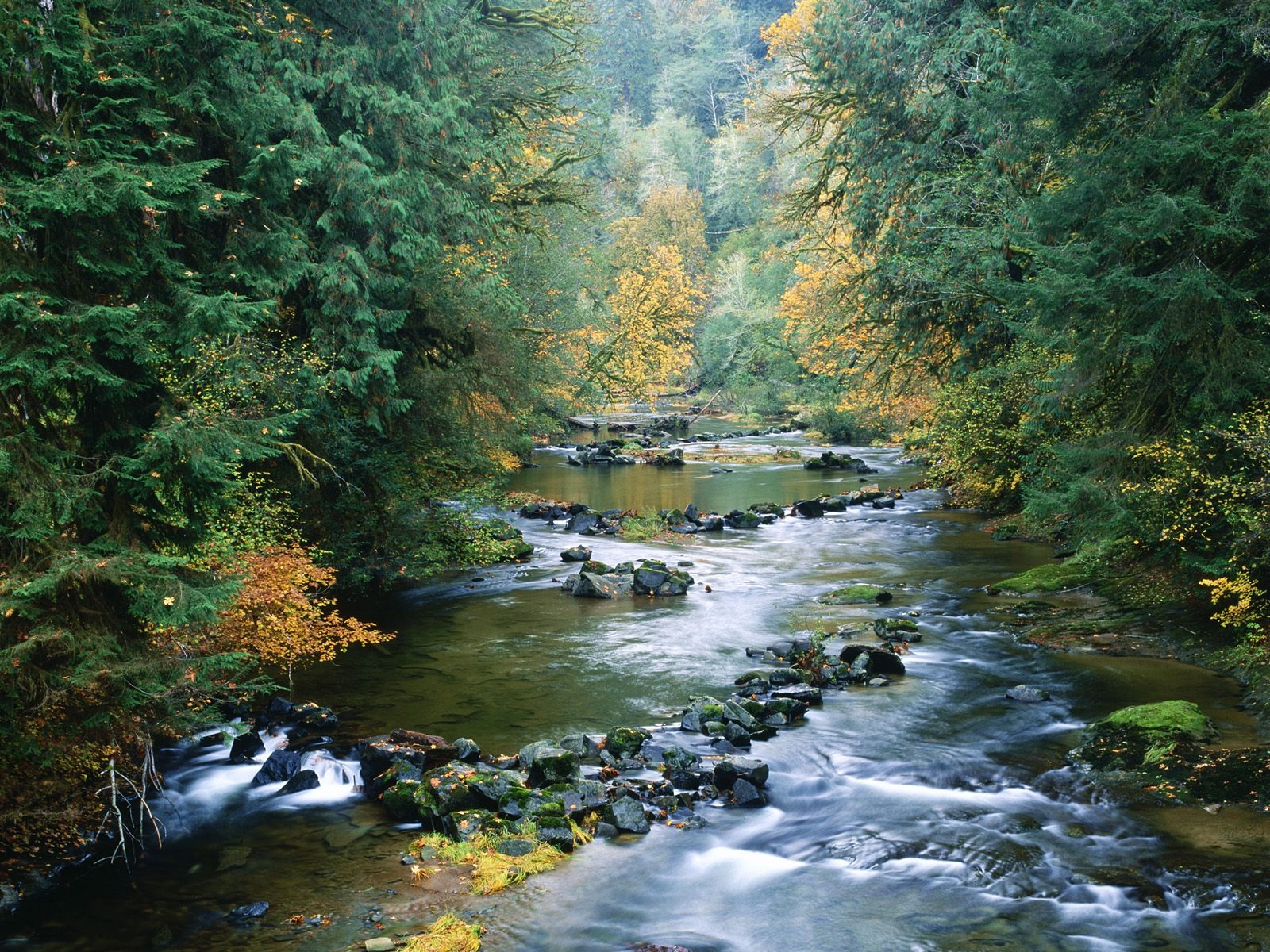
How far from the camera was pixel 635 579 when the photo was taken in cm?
1783

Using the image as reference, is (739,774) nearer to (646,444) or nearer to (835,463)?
(835,463)

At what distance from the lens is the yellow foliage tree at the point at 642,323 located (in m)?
33.0

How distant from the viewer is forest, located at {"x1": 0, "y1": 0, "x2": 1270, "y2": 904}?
7.48 metres

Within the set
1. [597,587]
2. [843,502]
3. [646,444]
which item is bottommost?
[843,502]

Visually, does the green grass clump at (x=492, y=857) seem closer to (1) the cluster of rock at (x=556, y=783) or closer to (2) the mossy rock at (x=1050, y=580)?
(1) the cluster of rock at (x=556, y=783)

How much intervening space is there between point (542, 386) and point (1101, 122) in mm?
13031

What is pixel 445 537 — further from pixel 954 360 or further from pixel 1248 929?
pixel 1248 929

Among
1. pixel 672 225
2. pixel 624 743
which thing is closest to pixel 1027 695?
pixel 624 743

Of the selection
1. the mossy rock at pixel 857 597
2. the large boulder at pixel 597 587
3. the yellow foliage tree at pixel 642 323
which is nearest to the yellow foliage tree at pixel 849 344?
the yellow foliage tree at pixel 642 323

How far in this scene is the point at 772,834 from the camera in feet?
27.9

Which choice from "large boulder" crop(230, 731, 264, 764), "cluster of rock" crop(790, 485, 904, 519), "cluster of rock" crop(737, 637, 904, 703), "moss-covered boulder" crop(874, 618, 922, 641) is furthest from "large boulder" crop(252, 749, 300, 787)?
"cluster of rock" crop(790, 485, 904, 519)

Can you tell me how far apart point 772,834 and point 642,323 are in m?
28.1

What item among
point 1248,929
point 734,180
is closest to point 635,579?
point 1248,929

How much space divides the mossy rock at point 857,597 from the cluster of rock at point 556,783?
273 inches
